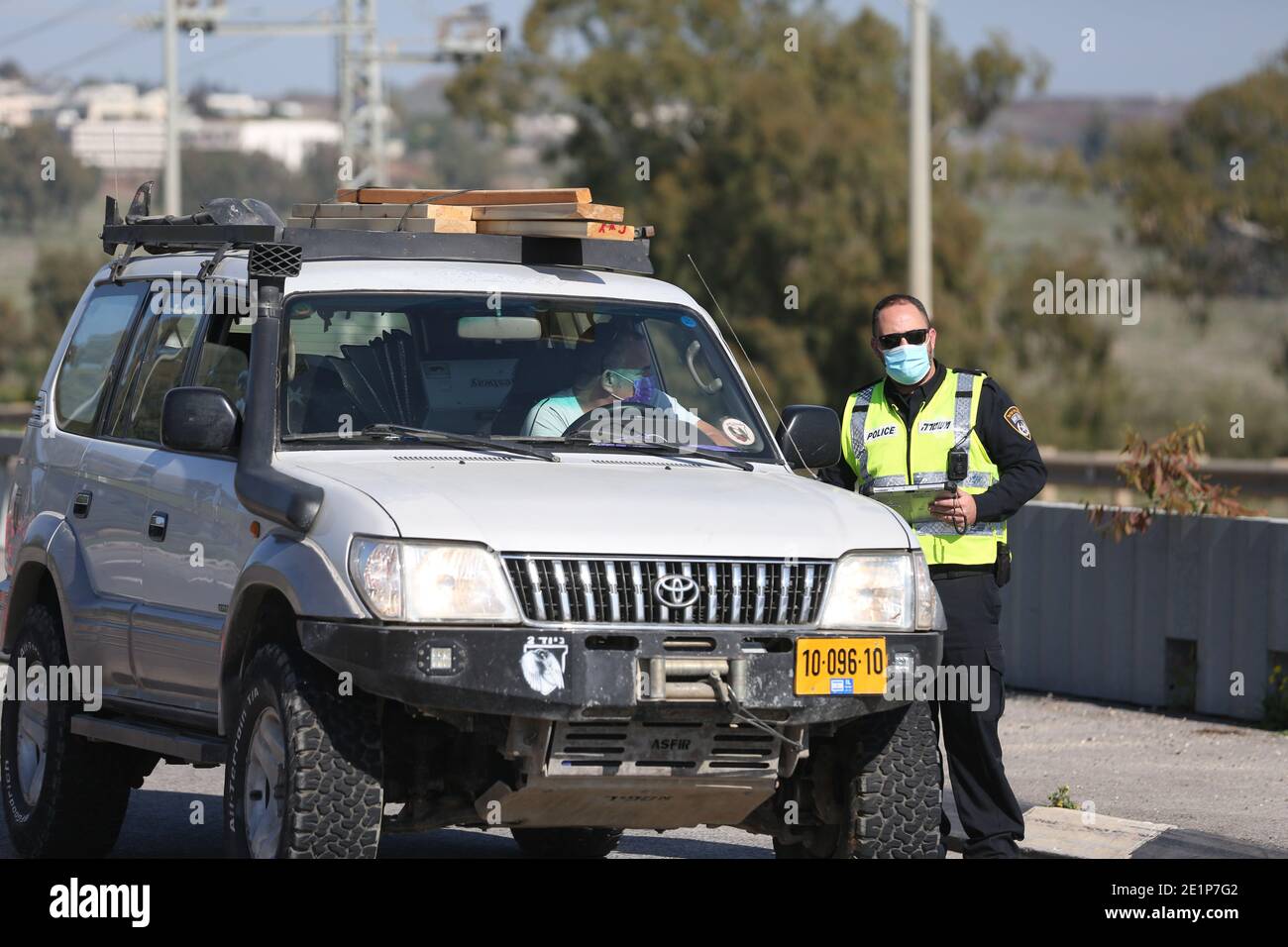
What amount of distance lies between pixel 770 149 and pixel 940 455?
44.2 metres

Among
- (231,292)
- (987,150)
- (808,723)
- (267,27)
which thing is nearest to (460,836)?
(231,292)

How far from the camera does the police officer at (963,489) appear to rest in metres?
8.00

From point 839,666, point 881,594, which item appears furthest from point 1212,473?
point 839,666

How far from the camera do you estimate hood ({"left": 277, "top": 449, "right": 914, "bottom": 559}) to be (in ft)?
20.5

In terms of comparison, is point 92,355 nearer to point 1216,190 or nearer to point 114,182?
point 114,182

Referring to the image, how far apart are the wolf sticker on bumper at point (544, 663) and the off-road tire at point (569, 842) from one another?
2.84 meters

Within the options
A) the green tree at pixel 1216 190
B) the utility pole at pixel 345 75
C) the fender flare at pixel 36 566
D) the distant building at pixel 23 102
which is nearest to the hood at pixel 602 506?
the fender flare at pixel 36 566

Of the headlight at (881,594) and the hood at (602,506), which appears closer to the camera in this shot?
the hood at (602,506)

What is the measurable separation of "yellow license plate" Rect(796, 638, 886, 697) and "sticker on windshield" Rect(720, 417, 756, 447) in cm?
138

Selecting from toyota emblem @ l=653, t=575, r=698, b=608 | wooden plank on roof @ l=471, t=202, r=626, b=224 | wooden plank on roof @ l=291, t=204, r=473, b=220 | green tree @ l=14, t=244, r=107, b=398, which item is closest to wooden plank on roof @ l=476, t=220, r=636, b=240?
wooden plank on roof @ l=471, t=202, r=626, b=224

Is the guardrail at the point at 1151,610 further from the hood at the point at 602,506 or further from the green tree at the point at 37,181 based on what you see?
the green tree at the point at 37,181

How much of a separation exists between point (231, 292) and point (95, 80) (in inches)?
2155
